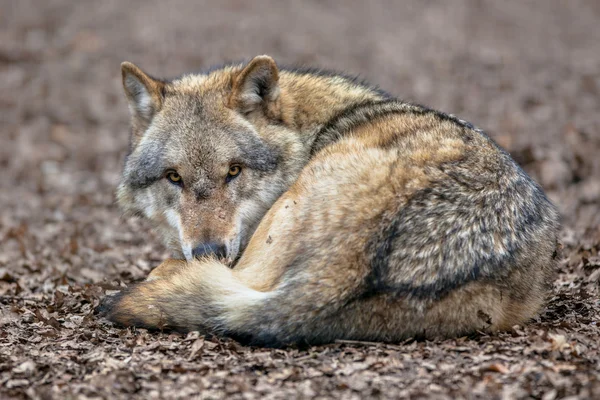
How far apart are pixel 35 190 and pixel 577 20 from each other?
1720 cm

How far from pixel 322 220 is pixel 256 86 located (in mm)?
1880

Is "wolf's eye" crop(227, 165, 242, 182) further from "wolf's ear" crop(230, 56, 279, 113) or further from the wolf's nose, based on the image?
the wolf's nose

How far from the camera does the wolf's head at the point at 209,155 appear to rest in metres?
5.87

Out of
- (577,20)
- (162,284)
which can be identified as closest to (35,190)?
(162,284)

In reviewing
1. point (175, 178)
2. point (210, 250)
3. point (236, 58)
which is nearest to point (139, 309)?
point (210, 250)

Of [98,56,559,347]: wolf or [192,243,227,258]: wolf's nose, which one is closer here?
[98,56,559,347]: wolf

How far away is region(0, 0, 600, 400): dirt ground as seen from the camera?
4.52m

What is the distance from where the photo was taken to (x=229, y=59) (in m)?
16.4

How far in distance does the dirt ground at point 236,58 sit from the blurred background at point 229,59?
5 centimetres

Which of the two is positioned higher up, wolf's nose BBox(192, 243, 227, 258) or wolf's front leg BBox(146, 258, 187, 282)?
wolf's nose BBox(192, 243, 227, 258)

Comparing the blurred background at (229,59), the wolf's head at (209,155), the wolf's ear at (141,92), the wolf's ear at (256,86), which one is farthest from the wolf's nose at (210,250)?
the blurred background at (229,59)

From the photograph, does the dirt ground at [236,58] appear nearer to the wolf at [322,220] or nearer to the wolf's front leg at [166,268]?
the wolf at [322,220]

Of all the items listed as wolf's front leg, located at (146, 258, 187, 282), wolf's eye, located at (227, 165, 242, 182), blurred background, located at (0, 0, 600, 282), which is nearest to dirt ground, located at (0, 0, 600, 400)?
blurred background, located at (0, 0, 600, 282)

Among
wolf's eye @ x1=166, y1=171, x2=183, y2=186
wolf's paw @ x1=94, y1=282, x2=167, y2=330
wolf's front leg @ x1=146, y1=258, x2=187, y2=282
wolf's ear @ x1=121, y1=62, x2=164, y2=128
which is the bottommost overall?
wolf's paw @ x1=94, y1=282, x2=167, y2=330
